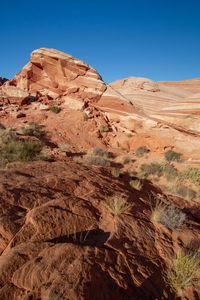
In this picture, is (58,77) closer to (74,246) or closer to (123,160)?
(123,160)

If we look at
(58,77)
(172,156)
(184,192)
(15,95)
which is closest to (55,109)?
(58,77)

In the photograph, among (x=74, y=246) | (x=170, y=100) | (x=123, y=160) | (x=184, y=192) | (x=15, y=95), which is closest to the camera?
(x=74, y=246)

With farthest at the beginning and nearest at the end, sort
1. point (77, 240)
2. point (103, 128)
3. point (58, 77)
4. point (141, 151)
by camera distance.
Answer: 1. point (58, 77)
2. point (103, 128)
3. point (141, 151)
4. point (77, 240)

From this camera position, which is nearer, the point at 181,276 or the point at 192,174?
the point at 181,276

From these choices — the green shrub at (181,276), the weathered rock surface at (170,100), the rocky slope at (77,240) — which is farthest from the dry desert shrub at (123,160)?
the green shrub at (181,276)

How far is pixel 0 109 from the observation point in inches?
454

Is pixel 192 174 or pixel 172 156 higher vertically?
pixel 172 156

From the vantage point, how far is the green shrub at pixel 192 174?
6.49m

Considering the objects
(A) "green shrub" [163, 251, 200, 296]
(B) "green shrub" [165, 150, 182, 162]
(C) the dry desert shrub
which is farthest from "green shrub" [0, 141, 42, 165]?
(B) "green shrub" [165, 150, 182, 162]

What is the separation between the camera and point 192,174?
6812 millimetres

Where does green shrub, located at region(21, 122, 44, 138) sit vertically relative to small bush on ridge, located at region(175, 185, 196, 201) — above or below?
above

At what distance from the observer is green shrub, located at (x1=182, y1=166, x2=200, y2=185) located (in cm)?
649

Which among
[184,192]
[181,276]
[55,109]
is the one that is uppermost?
[55,109]

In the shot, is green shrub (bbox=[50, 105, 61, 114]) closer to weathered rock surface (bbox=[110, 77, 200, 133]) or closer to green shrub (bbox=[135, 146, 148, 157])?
weathered rock surface (bbox=[110, 77, 200, 133])
